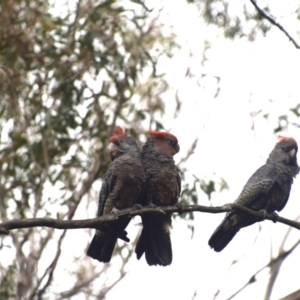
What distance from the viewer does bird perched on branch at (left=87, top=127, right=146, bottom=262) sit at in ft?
17.5

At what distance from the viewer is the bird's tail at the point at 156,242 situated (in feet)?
17.7

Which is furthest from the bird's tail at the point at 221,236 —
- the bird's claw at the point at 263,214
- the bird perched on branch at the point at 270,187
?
the bird's claw at the point at 263,214

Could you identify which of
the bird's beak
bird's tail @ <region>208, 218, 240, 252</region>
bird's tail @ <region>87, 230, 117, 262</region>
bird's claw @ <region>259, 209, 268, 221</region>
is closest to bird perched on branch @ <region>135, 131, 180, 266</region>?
bird's tail @ <region>87, 230, 117, 262</region>

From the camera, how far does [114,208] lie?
5.39 meters

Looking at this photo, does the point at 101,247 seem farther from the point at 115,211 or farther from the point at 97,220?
the point at 97,220

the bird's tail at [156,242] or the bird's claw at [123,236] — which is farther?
the bird's tail at [156,242]

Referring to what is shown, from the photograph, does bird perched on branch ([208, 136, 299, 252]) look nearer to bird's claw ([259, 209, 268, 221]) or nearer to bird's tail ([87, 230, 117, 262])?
bird's claw ([259, 209, 268, 221])

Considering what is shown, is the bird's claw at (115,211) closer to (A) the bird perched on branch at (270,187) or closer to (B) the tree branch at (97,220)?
(B) the tree branch at (97,220)

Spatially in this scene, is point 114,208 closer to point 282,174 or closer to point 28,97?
point 282,174

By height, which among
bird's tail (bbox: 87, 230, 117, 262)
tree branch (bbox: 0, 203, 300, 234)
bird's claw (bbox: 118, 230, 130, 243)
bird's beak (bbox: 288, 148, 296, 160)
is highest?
bird's beak (bbox: 288, 148, 296, 160)

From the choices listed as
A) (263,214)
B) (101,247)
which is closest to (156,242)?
(101,247)

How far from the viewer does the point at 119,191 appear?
5355mm

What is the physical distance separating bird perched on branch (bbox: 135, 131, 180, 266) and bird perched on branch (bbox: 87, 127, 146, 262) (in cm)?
8

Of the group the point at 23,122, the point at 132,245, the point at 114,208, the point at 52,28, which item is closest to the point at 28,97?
the point at 23,122
